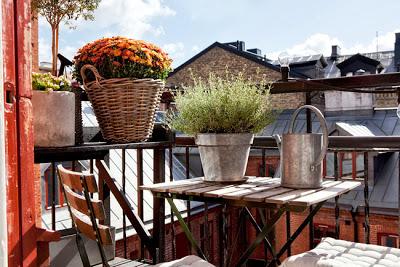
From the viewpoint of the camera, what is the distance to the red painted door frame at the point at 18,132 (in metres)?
1.12

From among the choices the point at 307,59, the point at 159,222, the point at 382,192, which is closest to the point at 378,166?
the point at 382,192

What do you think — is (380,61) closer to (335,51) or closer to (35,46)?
(335,51)

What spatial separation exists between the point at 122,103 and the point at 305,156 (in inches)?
28.1

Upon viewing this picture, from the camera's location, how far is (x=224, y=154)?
191 centimetres

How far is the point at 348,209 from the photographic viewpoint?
12.5m

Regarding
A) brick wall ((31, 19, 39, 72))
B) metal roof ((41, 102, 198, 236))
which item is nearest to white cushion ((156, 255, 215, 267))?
brick wall ((31, 19, 39, 72))

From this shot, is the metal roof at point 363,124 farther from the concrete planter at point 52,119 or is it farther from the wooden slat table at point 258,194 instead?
the concrete planter at point 52,119

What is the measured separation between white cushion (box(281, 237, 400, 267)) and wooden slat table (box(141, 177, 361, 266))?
0.50ft

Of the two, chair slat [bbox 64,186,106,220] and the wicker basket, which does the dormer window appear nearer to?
the wicker basket

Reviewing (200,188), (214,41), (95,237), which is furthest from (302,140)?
(214,41)

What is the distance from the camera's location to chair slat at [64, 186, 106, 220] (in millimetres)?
1460

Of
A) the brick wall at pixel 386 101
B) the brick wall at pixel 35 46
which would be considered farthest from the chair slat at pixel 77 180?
the brick wall at pixel 386 101

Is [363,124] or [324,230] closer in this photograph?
[324,230]

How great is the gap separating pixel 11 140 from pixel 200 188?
850mm
